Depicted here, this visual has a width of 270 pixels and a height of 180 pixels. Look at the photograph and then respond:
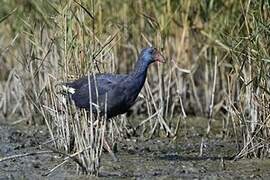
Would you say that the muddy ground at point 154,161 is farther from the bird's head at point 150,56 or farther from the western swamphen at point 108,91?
the bird's head at point 150,56

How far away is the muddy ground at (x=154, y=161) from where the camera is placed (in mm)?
6355

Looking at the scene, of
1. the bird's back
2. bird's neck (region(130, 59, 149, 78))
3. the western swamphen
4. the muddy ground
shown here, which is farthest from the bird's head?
the muddy ground

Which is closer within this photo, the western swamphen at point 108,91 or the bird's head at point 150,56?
the western swamphen at point 108,91

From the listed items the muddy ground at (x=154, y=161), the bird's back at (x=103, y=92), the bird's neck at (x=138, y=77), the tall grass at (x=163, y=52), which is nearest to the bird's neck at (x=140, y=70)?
the bird's neck at (x=138, y=77)

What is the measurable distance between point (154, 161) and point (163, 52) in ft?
5.96

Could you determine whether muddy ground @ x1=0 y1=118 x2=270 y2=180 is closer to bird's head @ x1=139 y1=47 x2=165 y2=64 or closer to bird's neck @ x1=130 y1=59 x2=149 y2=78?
bird's neck @ x1=130 y1=59 x2=149 y2=78

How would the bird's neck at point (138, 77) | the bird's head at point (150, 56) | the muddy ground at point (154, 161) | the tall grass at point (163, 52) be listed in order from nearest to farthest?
the muddy ground at point (154, 161) < the tall grass at point (163, 52) < the bird's neck at point (138, 77) < the bird's head at point (150, 56)

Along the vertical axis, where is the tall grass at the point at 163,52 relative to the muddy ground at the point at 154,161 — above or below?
above

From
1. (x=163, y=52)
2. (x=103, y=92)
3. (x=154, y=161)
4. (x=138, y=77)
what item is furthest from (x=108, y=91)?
(x=163, y=52)

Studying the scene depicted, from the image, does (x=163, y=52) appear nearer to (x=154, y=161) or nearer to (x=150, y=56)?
(x=150, y=56)

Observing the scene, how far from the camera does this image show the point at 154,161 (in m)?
6.92

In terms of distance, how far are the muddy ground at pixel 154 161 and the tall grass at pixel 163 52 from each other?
16 centimetres

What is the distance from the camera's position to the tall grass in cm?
674

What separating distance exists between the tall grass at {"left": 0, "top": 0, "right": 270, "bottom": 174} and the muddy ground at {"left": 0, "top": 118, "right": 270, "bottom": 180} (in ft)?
0.52
